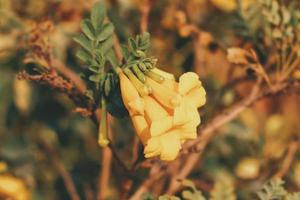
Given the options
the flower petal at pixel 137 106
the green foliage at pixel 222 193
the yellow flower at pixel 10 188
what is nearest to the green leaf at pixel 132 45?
the flower petal at pixel 137 106

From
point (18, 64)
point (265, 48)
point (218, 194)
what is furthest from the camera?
point (18, 64)

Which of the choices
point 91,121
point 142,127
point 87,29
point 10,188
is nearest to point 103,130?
point 142,127

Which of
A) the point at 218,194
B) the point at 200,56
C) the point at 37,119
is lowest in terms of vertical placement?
the point at 218,194

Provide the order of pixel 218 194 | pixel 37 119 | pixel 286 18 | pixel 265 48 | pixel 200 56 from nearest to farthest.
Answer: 1. pixel 218 194
2. pixel 286 18
3. pixel 265 48
4. pixel 200 56
5. pixel 37 119

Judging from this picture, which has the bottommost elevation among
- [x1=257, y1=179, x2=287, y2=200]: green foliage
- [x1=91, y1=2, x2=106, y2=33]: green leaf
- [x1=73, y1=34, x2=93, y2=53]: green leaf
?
[x1=257, y1=179, x2=287, y2=200]: green foliage

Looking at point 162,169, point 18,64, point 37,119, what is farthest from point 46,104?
point 162,169

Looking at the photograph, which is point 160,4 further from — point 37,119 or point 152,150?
point 152,150

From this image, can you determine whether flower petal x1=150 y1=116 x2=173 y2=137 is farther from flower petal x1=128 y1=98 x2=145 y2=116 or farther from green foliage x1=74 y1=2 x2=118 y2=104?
green foliage x1=74 y1=2 x2=118 y2=104

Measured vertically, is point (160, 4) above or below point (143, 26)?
above

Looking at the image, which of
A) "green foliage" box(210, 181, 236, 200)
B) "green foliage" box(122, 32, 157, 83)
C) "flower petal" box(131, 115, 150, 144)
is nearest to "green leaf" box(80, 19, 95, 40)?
"green foliage" box(122, 32, 157, 83)

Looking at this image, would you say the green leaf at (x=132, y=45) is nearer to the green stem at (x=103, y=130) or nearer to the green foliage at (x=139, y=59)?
the green foliage at (x=139, y=59)
